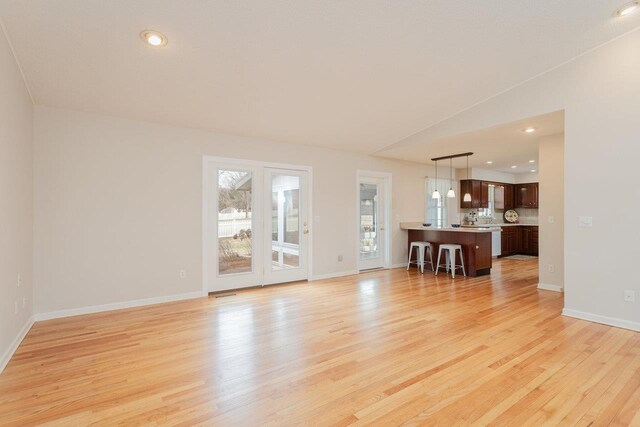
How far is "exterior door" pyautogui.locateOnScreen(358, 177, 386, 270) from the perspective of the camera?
6.80m

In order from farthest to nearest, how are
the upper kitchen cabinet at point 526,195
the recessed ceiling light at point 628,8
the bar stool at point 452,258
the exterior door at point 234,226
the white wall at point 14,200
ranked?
the upper kitchen cabinet at point 526,195 → the bar stool at point 452,258 → the exterior door at point 234,226 → the recessed ceiling light at point 628,8 → the white wall at point 14,200

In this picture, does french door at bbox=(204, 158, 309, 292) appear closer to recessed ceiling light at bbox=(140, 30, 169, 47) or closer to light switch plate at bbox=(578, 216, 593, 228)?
recessed ceiling light at bbox=(140, 30, 169, 47)

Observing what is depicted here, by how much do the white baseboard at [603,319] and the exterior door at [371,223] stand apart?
3578 millimetres

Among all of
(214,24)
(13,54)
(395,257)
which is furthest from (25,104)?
(395,257)

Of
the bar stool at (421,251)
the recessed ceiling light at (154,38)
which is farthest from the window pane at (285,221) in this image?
the recessed ceiling light at (154,38)

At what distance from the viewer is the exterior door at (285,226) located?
548cm

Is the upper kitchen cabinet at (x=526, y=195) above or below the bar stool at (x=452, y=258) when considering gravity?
above

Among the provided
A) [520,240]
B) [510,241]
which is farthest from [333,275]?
[520,240]

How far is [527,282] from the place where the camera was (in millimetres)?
5656

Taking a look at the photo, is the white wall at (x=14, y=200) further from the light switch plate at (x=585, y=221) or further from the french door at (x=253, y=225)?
the light switch plate at (x=585, y=221)

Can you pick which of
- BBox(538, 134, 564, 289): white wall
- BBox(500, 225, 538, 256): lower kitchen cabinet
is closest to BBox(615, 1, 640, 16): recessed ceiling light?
BBox(538, 134, 564, 289): white wall

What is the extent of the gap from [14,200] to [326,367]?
311cm

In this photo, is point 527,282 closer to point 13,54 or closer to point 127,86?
point 127,86

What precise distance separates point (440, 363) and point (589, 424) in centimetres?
95
